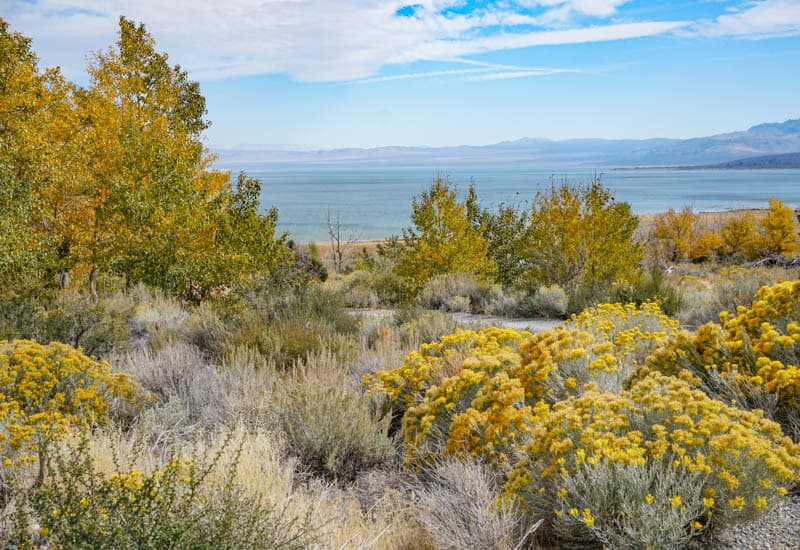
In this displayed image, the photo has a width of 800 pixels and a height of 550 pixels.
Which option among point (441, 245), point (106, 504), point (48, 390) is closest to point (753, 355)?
point (106, 504)

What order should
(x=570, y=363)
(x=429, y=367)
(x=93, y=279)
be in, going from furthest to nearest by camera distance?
(x=93, y=279) → (x=429, y=367) → (x=570, y=363)

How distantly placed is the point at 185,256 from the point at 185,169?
2.31m

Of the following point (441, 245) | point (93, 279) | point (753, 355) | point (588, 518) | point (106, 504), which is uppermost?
point (753, 355)

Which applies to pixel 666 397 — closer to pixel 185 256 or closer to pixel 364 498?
pixel 364 498

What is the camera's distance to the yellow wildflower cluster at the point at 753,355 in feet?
12.7

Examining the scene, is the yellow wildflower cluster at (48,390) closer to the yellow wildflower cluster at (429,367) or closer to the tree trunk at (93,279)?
the yellow wildflower cluster at (429,367)

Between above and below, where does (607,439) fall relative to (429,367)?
above

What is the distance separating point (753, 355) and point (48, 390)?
555 cm

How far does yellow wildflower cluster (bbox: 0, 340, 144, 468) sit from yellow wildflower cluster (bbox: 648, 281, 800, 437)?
177 inches

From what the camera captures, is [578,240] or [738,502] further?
[578,240]

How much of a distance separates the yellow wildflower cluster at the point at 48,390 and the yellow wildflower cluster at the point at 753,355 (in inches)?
177

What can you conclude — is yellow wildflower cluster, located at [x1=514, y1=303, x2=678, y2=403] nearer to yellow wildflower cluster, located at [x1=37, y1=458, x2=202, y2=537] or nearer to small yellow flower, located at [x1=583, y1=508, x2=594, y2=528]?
small yellow flower, located at [x1=583, y1=508, x2=594, y2=528]

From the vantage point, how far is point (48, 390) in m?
5.04

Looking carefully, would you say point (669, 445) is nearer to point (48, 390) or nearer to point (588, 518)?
point (588, 518)
